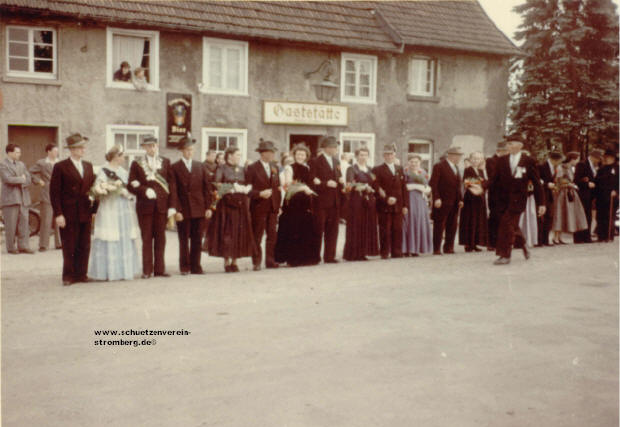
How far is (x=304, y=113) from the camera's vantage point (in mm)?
23234

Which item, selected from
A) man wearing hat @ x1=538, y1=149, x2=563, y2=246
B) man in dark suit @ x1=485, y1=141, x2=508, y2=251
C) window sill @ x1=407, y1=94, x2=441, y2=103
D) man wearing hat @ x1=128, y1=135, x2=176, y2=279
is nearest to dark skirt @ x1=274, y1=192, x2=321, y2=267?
man wearing hat @ x1=128, y1=135, x2=176, y2=279

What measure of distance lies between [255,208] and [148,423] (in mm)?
7411

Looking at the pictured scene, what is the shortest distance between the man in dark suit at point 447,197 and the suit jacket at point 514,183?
1928 mm

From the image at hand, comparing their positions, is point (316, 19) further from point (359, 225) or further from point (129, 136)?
point (359, 225)

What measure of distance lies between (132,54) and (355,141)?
25.4 ft

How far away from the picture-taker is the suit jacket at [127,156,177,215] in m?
10.8

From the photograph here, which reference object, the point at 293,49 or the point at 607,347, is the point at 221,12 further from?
the point at 607,347

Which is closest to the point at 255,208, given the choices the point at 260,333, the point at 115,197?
the point at 115,197

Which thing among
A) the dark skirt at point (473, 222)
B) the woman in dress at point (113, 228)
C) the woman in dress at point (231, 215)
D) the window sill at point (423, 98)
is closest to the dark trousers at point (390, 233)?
the dark skirt at point (473, 222)

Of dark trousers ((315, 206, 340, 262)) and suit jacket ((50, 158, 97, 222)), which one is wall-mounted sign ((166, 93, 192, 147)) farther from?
suit jacket ((50, 158, 97, 222))

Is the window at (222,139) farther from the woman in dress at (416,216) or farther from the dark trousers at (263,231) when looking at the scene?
the dark trousers at (263,231)

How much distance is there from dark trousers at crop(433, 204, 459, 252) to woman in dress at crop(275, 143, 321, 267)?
3.08 meters

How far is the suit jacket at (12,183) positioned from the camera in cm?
1391

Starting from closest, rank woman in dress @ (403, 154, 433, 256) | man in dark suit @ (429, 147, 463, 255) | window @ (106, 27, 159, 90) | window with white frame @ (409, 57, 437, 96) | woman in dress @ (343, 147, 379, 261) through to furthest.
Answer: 1. woman in dress @ (343, 147, 379, 261)
2. woman in dress @ (403, 154, 433, 256)
3. man in dark suit @ (429, 147, 463, 255)
4. window @ (106, 27, 159, 90)
5. window with white frame @ (409, 57, 437, 96)
